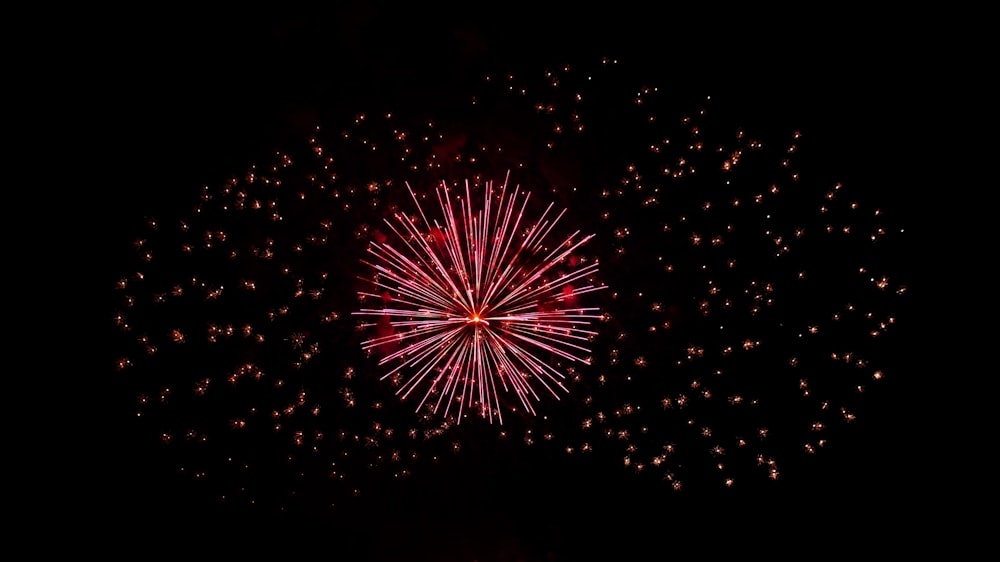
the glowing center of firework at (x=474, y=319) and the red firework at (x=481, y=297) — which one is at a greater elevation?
the red firework at (x=481, y=297)

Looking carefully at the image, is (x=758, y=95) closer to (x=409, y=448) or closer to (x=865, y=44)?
(x=865, y=44)

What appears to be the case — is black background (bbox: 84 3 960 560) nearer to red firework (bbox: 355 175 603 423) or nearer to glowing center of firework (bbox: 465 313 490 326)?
red firework (bbox: 355 175 603 423)

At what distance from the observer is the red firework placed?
1.80m

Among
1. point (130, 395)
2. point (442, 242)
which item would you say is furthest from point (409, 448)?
point (130, 395)

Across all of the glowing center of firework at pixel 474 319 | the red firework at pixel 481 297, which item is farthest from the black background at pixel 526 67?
the glowing center of firework at pixel 474 319

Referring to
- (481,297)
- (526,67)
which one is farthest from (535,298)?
(526,67)

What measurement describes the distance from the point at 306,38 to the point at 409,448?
5.14 feet

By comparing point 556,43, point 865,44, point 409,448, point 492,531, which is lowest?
point 492,531

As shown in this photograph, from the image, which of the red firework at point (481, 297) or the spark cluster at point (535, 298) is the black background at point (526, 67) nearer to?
the spark cluster at point (535, 298)

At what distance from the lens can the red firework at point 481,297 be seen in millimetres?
1802

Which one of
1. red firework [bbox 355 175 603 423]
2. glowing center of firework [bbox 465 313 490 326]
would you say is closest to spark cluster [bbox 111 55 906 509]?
red firework [bbox 355 175 603 423]

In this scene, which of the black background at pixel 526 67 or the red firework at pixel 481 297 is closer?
the red firework at pixel 481 297

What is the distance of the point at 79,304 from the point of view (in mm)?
1915

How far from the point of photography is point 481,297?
5.79ft
